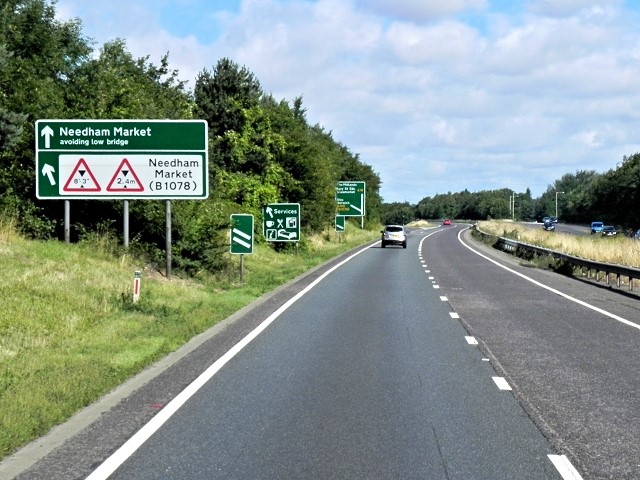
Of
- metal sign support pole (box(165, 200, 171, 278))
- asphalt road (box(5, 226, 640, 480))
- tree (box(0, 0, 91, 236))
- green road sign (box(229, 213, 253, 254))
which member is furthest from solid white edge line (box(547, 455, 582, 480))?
tree (box(0, 0, 91, 236))

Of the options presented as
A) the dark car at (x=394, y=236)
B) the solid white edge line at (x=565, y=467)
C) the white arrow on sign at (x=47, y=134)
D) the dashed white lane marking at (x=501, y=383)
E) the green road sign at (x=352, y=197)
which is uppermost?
the white arrow on sign at (x=47, y=134)

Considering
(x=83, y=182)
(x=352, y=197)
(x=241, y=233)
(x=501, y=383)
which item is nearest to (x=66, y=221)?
(x=83, y=182)

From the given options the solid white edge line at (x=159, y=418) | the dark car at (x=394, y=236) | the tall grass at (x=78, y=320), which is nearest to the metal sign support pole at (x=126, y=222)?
the tall grass at (x=78, y=320)

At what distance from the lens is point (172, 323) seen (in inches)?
567

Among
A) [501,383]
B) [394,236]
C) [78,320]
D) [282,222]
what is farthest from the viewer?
[394,236]

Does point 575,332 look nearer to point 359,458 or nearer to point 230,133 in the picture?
point 359,458

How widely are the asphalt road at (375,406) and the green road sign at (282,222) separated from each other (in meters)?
14.7

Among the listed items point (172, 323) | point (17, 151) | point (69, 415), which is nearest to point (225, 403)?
point (69, 415)

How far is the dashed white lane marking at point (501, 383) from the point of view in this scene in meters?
9.21

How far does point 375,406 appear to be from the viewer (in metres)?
8.16

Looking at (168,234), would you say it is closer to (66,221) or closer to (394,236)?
(66,221)

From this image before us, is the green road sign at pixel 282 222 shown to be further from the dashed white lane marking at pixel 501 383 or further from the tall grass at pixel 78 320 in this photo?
the dashed white lane marking at pixel 501 383

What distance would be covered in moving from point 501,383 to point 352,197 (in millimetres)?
61594

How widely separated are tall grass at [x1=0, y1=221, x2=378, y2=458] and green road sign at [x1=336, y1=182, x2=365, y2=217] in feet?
149
